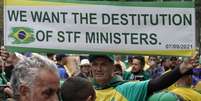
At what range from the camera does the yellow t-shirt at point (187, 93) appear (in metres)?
5.41

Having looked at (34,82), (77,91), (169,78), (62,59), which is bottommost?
(62,59)

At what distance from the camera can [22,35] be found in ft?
17.9

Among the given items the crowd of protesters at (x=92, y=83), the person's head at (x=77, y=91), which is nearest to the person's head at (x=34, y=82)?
the crowd of protesters at (x=92, y=83)

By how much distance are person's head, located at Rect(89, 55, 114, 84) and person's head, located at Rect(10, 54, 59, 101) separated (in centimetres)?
242

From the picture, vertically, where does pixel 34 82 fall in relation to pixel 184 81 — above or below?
above

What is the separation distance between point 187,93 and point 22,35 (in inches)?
60.0

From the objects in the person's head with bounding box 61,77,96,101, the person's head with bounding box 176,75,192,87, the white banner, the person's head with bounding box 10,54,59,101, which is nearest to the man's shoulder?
the white banner

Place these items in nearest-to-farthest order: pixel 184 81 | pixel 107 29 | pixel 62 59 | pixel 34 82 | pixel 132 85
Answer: pixel 34 82 < pixel 132 85 < pixel 107 29 < pixel 184 81 < pixel 62 59

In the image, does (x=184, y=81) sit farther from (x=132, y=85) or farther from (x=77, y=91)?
(x=77, y=91)

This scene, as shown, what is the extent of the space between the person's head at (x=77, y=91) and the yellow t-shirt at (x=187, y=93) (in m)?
1.50

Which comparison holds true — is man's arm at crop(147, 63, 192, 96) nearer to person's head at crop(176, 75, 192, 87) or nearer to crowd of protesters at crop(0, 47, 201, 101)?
crowd of protesters at crop(0, 47, 201, 101)

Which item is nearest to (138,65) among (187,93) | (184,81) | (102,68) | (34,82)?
(184,81)

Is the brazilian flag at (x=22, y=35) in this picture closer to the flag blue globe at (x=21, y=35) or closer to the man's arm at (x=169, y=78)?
the flag blue globe at (x=21, y=35)

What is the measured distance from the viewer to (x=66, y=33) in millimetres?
5453
